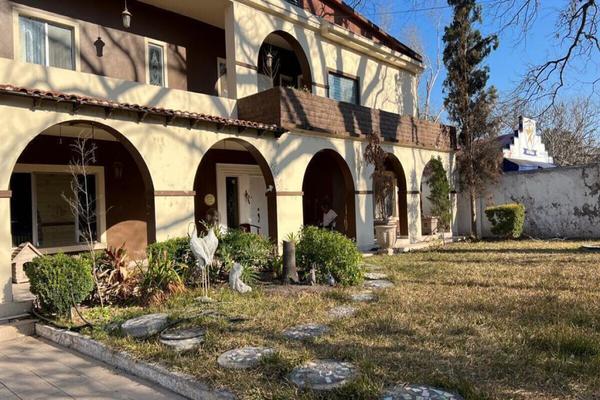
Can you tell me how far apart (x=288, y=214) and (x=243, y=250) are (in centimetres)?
267

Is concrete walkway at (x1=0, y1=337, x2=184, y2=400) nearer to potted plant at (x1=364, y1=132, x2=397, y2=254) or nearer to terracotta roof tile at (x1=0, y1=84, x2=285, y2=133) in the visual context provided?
terracotta roof tile at (x1=0, y1=84, x2=285, y2=133)

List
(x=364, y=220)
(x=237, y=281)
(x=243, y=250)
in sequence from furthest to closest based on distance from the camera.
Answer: (x=364, y=220) < (x=243, y=250) < (x=237, y=281)

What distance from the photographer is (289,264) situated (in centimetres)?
834

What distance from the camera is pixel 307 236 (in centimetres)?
866

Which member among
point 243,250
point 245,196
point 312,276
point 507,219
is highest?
point 245,196

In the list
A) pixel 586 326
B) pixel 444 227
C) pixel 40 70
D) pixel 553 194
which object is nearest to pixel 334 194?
pixel 444 227

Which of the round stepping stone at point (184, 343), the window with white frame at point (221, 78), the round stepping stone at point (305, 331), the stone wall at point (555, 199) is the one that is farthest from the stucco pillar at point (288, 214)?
the stone wall at point (555, 199)

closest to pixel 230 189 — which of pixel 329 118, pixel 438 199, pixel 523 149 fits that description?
pixel 329 118

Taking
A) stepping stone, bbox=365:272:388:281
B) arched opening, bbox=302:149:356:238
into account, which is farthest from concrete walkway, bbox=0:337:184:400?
arched opening, bbox=302:149:356:238

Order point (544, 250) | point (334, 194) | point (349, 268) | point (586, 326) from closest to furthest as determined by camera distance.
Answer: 1. point (586, 326)
2. point (349, 268)
3. point (544, 250)
4. point (334, 194)

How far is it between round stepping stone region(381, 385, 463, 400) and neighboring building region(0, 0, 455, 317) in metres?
5.54

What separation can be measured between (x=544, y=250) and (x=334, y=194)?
6.37 metres

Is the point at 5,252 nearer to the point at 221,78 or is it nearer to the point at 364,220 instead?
the point at 221,78

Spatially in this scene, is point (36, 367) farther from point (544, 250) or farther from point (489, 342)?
point (544, 250)
